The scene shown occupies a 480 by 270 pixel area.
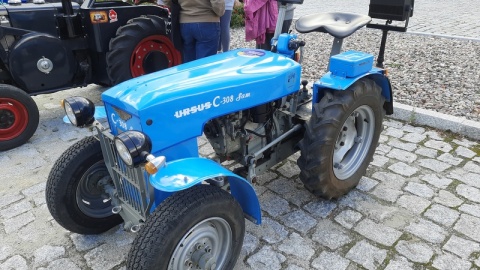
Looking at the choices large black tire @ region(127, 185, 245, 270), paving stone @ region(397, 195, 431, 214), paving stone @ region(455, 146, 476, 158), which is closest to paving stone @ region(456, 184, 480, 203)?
paving stone @ region(397, 195, 431, 214)

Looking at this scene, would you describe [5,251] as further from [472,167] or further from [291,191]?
[472,167]

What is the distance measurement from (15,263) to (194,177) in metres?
1.61

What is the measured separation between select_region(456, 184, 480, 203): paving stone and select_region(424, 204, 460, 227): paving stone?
0.28 metres

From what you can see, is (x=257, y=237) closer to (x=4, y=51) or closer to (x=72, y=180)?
(x=72, y=180)

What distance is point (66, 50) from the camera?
198 inches

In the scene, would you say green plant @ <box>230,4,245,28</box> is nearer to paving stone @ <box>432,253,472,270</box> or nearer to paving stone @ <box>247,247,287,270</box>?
paving stone @ <box>247,247,287,270</box>

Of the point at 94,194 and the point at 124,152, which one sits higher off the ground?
the point at 124,152

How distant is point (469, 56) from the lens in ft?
22.1

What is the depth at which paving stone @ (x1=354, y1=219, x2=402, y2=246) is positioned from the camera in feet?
9.54

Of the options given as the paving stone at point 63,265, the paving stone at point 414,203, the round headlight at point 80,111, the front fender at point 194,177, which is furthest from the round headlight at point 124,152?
the paving stone at point 414,203

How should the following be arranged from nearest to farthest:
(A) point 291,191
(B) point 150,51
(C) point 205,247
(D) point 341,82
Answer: (C) point 205,247 → (D) point 341,82 → (A) point 291,191 → (B) point 150,51

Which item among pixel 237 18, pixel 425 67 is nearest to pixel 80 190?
pixel 425 67

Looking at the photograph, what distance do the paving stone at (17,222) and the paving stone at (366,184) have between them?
2766 mm

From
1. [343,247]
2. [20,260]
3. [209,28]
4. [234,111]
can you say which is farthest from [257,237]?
[209,28]
